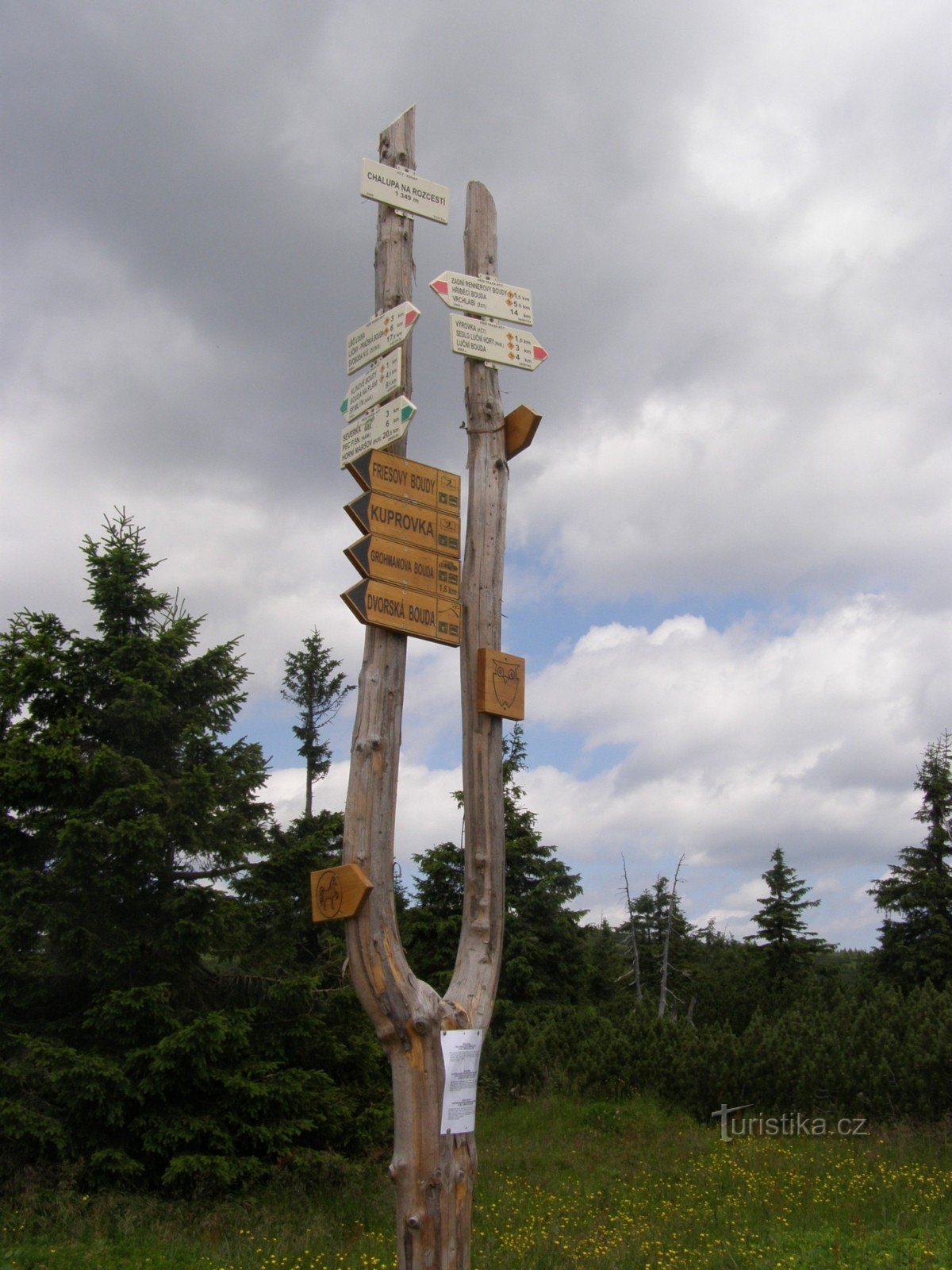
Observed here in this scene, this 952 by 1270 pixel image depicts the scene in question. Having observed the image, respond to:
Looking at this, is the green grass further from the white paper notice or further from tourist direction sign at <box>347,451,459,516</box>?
tourist direction sign at <box>347,451,459,516</box>

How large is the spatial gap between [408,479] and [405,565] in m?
0.54

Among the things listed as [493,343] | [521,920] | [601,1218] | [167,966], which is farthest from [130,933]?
[521,920]

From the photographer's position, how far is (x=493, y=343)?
21.2ft

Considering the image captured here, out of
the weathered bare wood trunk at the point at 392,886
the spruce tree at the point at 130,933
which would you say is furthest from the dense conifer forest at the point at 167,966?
the weathered bare wood trunk at the point at 392,886

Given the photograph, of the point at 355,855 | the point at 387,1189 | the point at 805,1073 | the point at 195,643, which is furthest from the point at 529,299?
the point at 805,1073

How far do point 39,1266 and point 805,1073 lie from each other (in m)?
10.8

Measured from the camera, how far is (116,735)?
37.8ft

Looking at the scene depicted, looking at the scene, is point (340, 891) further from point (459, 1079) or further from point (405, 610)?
point (405, 610)

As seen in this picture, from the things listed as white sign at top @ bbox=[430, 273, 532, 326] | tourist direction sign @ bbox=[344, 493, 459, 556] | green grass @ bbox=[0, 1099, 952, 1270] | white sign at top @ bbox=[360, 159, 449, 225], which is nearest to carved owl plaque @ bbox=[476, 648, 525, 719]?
tourist direction sign @ bbox=[344, 493, 459, 556]

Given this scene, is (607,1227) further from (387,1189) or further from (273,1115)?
(273,1115)

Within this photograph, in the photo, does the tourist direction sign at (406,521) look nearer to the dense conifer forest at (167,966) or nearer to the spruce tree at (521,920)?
the dense conifer forest at (167,966)

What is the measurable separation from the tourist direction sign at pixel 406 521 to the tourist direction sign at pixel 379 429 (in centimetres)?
36

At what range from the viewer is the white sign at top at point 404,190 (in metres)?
6.37

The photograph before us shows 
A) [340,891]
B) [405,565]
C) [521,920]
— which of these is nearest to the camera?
[340,891]
